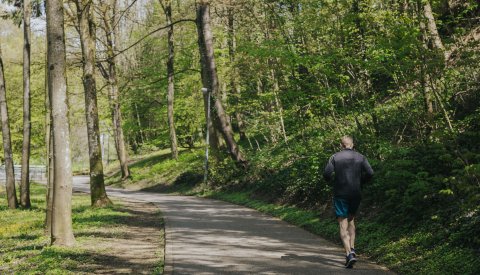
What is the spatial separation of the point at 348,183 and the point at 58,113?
5.73 meters

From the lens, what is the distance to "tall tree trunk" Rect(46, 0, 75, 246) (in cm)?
991

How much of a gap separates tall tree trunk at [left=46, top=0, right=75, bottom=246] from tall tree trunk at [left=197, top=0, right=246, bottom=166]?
1318 centimetres

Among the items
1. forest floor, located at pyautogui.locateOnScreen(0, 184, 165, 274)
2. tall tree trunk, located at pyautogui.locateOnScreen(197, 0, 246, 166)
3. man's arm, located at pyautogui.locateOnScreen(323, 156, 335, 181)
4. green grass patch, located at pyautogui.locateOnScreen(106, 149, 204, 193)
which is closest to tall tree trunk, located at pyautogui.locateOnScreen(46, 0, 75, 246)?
forest floor, located at pyautogui.locateOnScreen(0, 184, 165, 274)

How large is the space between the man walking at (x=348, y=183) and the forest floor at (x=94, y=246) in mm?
3034

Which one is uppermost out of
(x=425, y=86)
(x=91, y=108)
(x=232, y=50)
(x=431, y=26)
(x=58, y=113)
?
(x=232, y=50)

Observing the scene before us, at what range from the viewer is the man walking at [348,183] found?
8.07m

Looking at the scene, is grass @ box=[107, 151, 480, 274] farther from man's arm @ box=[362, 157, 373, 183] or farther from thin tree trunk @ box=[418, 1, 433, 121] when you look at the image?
thin tree trunk @ box=[418, 1, 433, 121]

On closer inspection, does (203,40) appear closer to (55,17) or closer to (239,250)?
(55,17)

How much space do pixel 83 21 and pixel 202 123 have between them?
21596 mm

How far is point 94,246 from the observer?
34.7 feet

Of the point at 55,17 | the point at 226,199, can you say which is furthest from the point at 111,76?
the point at 55,17

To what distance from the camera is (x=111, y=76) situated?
34.2m

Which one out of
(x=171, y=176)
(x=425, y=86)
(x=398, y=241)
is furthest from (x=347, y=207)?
(x=171, y=176)

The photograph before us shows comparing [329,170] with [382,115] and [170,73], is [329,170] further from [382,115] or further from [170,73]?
[170,73]
